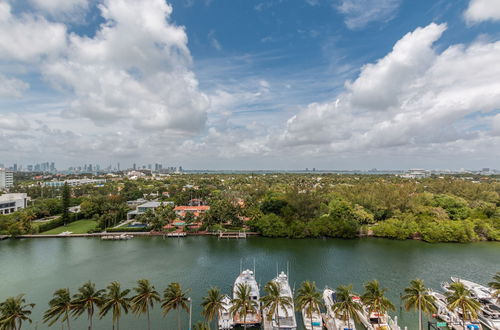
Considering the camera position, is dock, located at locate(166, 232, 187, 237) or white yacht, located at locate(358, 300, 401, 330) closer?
white yacht, located at locate(358, 300, 401, 330)

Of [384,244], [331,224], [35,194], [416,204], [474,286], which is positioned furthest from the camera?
[35,194]

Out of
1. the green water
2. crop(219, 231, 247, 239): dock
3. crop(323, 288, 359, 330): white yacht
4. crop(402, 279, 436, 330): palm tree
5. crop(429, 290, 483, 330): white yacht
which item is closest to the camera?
crop(402, 279, 436, 330): palm tree

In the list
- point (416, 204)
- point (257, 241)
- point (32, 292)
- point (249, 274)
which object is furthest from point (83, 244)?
point (416, 204)

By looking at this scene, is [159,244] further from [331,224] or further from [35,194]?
[35,194]

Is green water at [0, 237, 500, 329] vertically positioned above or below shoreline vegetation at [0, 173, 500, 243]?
below

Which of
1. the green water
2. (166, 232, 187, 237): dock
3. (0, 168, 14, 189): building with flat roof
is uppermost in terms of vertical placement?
(0, 168, 14, 189): building with flat roof

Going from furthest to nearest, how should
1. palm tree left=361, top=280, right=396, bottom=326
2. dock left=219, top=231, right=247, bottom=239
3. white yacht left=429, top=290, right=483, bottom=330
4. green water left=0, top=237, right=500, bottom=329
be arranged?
dock left=219, top=231, right=247, bottom=239 < green water left=0, top=237, right=500, bottom=329 < white yacht left=429, top=290, right=483, bottom=330 < palm tree left=361, top=280, right=396, bottom=326

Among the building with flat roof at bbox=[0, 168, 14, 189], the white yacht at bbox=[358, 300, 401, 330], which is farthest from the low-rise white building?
the white yacht at bbox=[358, 300, 401, 330]

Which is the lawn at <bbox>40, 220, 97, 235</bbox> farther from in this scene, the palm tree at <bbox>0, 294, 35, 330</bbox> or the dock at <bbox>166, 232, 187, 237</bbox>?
the palm tree at <bbox>0, 294, 35, 330</bbox>
